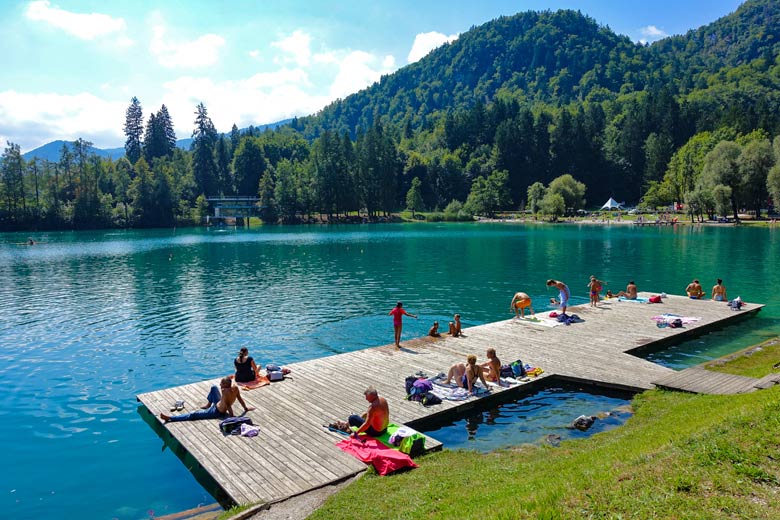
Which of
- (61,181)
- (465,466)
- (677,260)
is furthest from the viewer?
(61,181)

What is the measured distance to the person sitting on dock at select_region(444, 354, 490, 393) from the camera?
55.0 ft

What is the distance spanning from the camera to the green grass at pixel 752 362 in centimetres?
1797

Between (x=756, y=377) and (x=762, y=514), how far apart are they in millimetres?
12434

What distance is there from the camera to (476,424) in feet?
51.2

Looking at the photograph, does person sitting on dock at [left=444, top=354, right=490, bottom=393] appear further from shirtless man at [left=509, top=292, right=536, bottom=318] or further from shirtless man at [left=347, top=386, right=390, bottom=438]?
shirtless man at [left=509, top=292, right=536, bottom=318]

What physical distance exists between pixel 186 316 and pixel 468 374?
912 inches

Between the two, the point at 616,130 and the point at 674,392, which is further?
the point at 616,130

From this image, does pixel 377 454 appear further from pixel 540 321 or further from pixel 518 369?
pixel 540 321

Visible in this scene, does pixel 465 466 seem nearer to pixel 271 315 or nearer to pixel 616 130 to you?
pixel 271 315

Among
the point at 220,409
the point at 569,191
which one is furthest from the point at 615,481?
the point at 569,191

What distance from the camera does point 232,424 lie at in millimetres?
14125

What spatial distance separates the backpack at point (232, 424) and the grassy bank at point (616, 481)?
4.56 m

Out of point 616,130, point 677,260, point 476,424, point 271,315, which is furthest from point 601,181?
point 476,424

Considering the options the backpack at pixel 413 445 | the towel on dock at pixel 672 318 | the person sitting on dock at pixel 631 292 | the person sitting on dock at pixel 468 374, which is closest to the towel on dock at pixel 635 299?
the person sitting on dock at pixel 631 292
